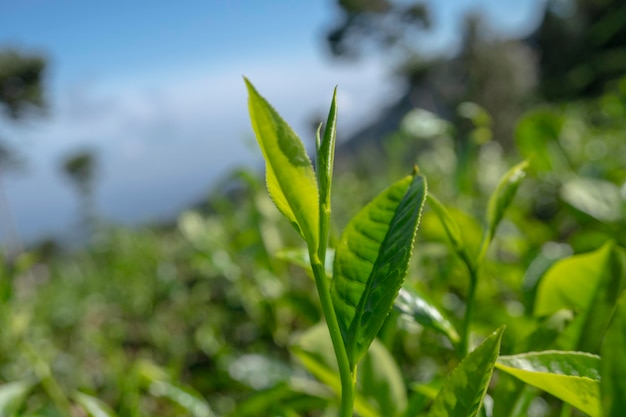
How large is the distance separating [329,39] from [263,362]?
456 inches

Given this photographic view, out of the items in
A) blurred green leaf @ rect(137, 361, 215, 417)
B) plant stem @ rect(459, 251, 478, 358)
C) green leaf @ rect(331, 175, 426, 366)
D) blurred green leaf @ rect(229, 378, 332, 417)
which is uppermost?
green leaf @ rect(331, 175, 426, 366)

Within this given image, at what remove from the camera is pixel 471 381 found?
0.94ft

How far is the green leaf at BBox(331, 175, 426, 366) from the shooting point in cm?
30

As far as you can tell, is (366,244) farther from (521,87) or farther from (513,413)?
(521,87)

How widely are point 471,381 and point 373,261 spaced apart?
80mm

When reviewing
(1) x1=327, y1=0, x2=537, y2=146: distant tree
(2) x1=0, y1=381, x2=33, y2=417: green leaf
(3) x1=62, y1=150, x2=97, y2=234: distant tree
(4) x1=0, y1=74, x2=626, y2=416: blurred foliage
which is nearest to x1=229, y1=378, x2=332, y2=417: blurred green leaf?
(4) x1=0, y1=74, x2=626, y2=416: blurred foliage

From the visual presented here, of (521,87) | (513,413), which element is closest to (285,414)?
(513,413)

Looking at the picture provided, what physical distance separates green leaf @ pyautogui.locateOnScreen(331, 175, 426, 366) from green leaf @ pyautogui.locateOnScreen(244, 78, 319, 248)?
4 cm

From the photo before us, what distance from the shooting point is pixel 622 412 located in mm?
206

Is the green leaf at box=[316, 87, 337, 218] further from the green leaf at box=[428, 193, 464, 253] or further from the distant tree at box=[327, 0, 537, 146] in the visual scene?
the distant tree at box=[327, 0, 537, 146]

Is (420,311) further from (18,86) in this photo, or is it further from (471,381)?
(18,86)

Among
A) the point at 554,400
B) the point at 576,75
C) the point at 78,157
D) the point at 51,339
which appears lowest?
the point at 576,75

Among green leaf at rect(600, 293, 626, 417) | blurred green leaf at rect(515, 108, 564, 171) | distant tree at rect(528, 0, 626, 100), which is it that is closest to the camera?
green leaf at rect(600, 293, 626, 417)

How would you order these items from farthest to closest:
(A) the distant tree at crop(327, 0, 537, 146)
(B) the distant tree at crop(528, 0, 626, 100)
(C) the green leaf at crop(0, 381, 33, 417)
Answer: (B) the distant tree at crop(528, 0, 626, 100) → (A) the distant tree at crop(327, 0, 537, 146) → (C) the green leaf at crop(0, 381, 33, 417)
